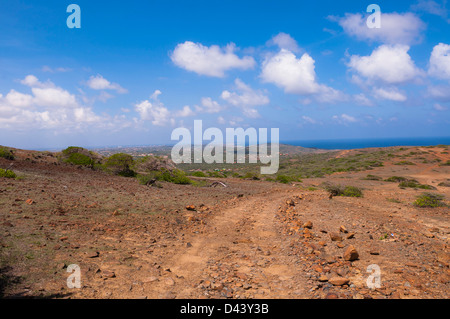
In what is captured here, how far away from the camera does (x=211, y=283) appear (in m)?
4.49

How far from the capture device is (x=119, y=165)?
65.1 feet

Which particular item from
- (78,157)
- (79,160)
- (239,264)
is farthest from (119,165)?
(239,264)

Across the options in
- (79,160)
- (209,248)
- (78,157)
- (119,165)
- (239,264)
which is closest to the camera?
(239,264)

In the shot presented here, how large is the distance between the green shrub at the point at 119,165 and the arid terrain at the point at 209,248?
8.92m

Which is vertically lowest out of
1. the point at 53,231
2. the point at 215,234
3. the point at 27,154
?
the point at 215,234

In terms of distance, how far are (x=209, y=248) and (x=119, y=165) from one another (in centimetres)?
1594

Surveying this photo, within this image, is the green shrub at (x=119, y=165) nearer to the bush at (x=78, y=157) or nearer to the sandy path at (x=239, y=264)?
the bush at (x=78, y=157)

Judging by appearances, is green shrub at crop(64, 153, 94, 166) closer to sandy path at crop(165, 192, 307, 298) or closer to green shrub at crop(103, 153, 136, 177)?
green shrub at crop(103, 153, 136, 177)

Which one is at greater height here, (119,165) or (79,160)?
(79,160)

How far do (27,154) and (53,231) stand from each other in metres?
17.5

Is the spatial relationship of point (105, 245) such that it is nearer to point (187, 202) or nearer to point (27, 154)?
point (187, 202)

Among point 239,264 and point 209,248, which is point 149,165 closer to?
point 209,248

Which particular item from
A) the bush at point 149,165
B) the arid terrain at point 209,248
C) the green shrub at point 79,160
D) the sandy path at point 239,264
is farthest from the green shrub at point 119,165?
the sandy path at point 239,264
